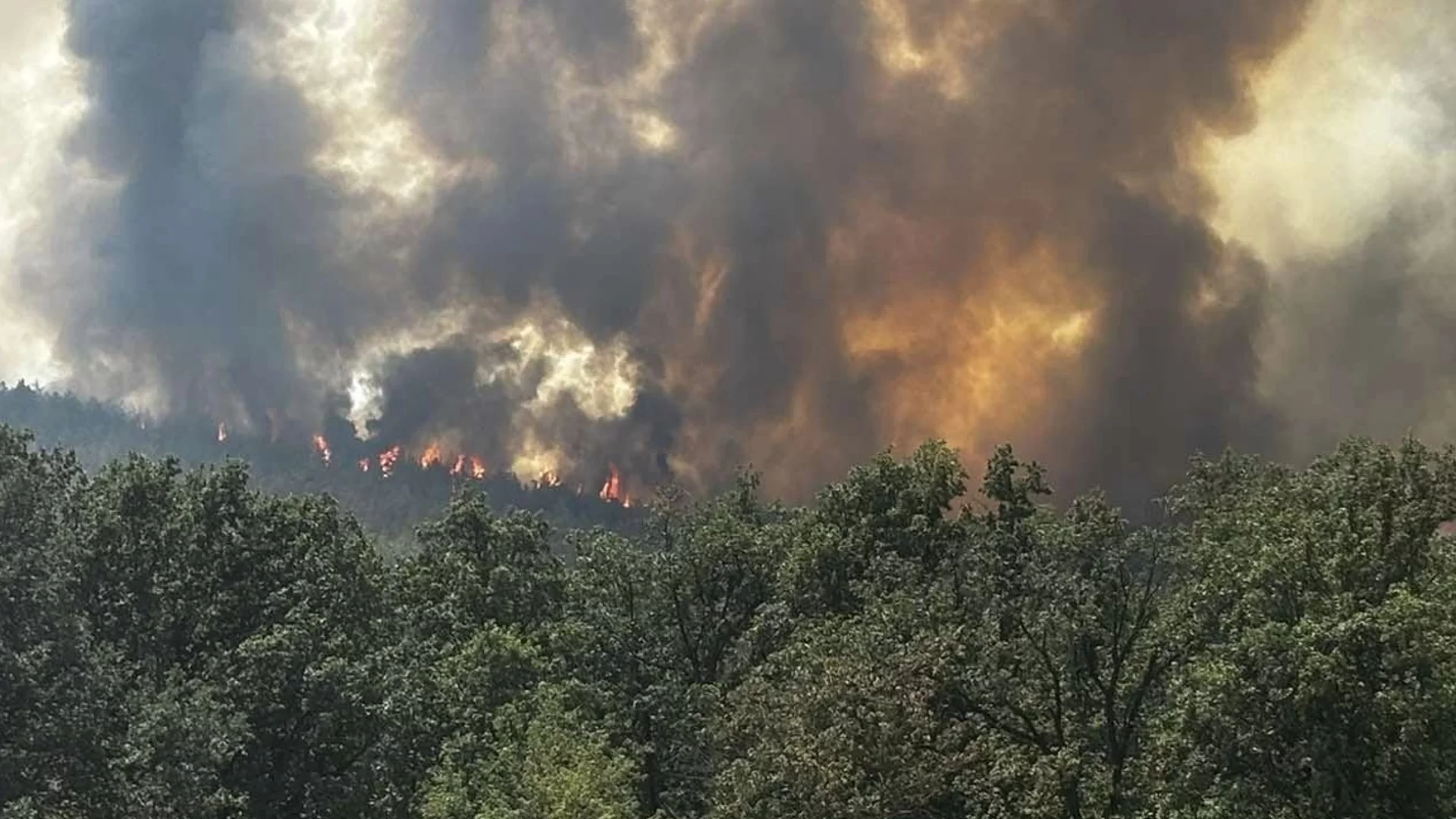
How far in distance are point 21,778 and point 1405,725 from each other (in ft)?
132

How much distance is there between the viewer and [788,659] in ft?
132

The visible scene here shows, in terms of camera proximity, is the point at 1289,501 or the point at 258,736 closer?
the point at 1289,501

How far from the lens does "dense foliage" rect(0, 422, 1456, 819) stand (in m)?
26.6

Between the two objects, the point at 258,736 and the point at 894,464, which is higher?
the point at 894,464

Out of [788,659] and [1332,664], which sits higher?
[788,659]

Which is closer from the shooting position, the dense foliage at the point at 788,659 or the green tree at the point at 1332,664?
the green tree at the point at 1332,664

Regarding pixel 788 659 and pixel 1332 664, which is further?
pixel 788 659

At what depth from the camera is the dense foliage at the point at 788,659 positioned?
26562 millimetres

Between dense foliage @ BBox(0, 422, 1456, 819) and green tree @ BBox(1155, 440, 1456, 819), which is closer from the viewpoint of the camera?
green tree @ BBox(1155, 440, 1456, 819)

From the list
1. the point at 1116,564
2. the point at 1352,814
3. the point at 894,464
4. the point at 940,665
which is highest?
the point at 894,464

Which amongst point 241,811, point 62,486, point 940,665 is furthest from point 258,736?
point 940,665

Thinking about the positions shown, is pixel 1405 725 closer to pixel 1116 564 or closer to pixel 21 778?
pixel 1116 564

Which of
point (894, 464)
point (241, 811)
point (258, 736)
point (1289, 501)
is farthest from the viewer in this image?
point (894, 464)

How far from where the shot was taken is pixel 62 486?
145 feet
